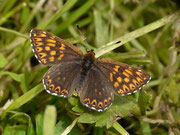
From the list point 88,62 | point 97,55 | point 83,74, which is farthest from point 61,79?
point 97,55

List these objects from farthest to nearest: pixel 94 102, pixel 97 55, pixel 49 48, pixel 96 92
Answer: pixel 97 55 < pixel 49 48 < pixel 96 92 < pixel 94 102

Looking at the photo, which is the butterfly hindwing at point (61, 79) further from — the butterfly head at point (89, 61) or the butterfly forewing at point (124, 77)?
the butterfly forewing at point (124, 77)

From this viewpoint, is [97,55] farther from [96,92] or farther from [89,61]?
[96,92]

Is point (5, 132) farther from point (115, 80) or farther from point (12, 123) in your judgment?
point (115, 80)

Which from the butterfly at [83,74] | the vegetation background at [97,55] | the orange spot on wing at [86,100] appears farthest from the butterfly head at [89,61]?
the orange spot on wing at [86,100]

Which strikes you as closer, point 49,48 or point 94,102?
point 94,102

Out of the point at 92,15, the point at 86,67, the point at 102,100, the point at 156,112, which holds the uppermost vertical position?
the point at 92,15

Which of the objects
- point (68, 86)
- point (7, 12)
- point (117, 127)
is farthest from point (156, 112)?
point (7, 12)
